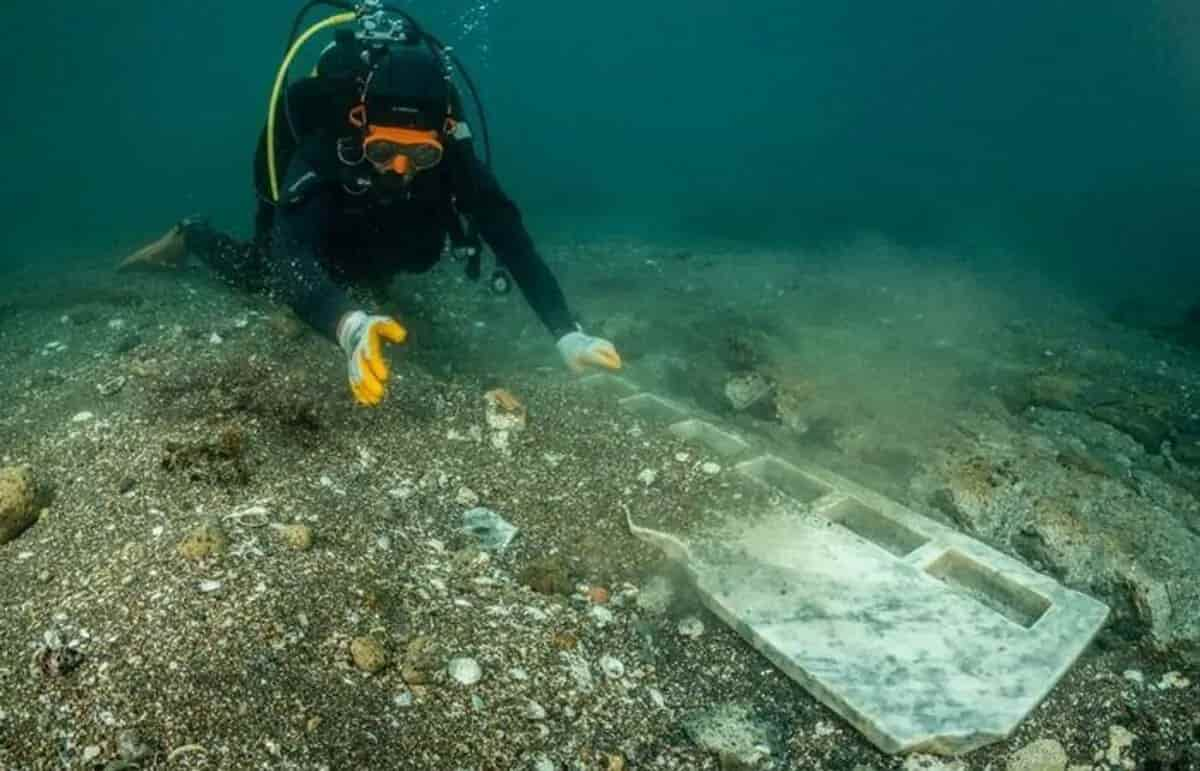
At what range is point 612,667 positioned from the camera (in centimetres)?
283

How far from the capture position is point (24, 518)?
3.20 meters

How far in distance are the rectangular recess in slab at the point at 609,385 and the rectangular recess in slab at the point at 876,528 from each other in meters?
1.89

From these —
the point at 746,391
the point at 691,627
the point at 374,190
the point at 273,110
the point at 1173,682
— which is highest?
the point at 273,110

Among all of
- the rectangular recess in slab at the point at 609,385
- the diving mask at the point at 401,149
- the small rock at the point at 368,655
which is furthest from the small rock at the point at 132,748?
the rectangular recess in slab at the point at 609,385

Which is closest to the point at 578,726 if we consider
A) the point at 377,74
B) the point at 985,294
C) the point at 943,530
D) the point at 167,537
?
the point at 167,537

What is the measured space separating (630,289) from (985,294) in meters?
6.89

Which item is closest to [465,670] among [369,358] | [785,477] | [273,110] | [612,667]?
[612,667]

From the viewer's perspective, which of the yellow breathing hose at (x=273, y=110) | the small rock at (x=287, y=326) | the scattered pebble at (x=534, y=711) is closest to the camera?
the scattered pebble at (x=534, y=711)

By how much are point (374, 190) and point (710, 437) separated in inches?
107

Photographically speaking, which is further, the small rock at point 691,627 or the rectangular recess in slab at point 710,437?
the rectangular recess in slab at point 710,437

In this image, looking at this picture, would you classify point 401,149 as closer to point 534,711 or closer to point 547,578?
point 547,578

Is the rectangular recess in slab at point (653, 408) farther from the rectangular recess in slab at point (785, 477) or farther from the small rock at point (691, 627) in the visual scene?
the small rock at point (691, 627)

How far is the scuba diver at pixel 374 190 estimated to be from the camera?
13.6 feet

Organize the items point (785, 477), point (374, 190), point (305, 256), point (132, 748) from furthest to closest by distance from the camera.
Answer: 1. point (374, 190)
2. point (785, 477)
3. point (305, 256)
4. point (132, 748)
